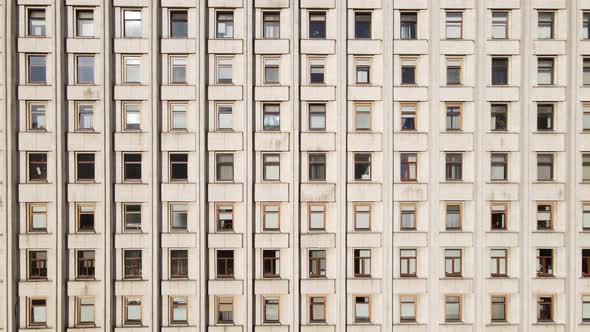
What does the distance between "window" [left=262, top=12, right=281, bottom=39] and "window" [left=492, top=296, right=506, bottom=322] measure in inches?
683

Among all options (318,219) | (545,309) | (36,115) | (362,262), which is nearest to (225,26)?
(36,115)

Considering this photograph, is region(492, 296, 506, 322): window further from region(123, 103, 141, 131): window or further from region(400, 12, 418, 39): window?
region(123, 103, 141, 131): window

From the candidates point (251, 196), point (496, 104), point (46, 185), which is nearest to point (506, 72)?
point (496, 104)

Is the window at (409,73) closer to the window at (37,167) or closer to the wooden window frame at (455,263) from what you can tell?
the wooden window frame at (455,263)

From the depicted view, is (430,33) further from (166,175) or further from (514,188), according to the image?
(166,175)

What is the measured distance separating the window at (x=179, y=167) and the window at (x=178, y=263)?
3656 millimetres

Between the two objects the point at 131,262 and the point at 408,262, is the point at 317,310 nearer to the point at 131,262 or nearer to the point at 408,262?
the point at 408,262

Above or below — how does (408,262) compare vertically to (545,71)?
below

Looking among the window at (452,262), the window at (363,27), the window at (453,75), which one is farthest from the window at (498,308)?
the window at (363,27)

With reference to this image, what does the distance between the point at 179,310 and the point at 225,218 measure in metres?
5.14

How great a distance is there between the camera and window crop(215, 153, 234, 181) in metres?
18.8

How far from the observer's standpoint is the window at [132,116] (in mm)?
18641

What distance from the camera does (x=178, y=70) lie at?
18797 millimetres

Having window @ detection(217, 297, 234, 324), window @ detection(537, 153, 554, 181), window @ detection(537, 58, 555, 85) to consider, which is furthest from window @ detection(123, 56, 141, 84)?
window @ detection(537, 153, 554, 181)
